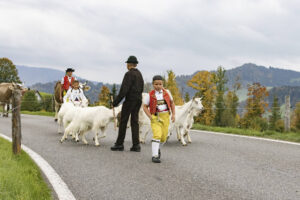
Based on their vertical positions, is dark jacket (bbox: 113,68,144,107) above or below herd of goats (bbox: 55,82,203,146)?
above

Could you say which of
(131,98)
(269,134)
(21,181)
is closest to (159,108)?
(131,98)

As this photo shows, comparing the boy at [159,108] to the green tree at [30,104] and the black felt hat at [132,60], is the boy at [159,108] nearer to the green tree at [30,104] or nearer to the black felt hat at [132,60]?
the black felt hat at [132,60]

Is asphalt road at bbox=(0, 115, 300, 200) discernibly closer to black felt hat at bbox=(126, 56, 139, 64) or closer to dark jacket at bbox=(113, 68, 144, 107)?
dark jacket at bbox=(113, 68, 144, 107)

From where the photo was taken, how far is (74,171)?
19.7 feet

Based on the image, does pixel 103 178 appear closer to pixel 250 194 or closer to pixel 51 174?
pixel 51 174

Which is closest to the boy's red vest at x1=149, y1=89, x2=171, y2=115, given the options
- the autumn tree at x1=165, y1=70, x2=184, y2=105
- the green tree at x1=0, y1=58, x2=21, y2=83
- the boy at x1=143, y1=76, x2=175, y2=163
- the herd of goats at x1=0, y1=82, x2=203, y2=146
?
the boy at x1=143, y1=76, x2=175, y2=163

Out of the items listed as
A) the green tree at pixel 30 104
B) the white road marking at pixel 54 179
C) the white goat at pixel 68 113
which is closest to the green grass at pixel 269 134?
the white goat at pixel 68 113

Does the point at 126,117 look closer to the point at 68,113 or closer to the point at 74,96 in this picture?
the point at 68,113

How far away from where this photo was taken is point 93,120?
29.7ft

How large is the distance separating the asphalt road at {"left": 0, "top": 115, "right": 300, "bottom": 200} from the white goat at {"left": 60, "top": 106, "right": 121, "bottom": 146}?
42cm

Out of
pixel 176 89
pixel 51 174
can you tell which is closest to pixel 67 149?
pixel 51 174

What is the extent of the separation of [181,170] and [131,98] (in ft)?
9.46

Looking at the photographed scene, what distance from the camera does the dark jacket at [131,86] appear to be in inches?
327

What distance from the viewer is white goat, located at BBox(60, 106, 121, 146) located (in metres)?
8.90
